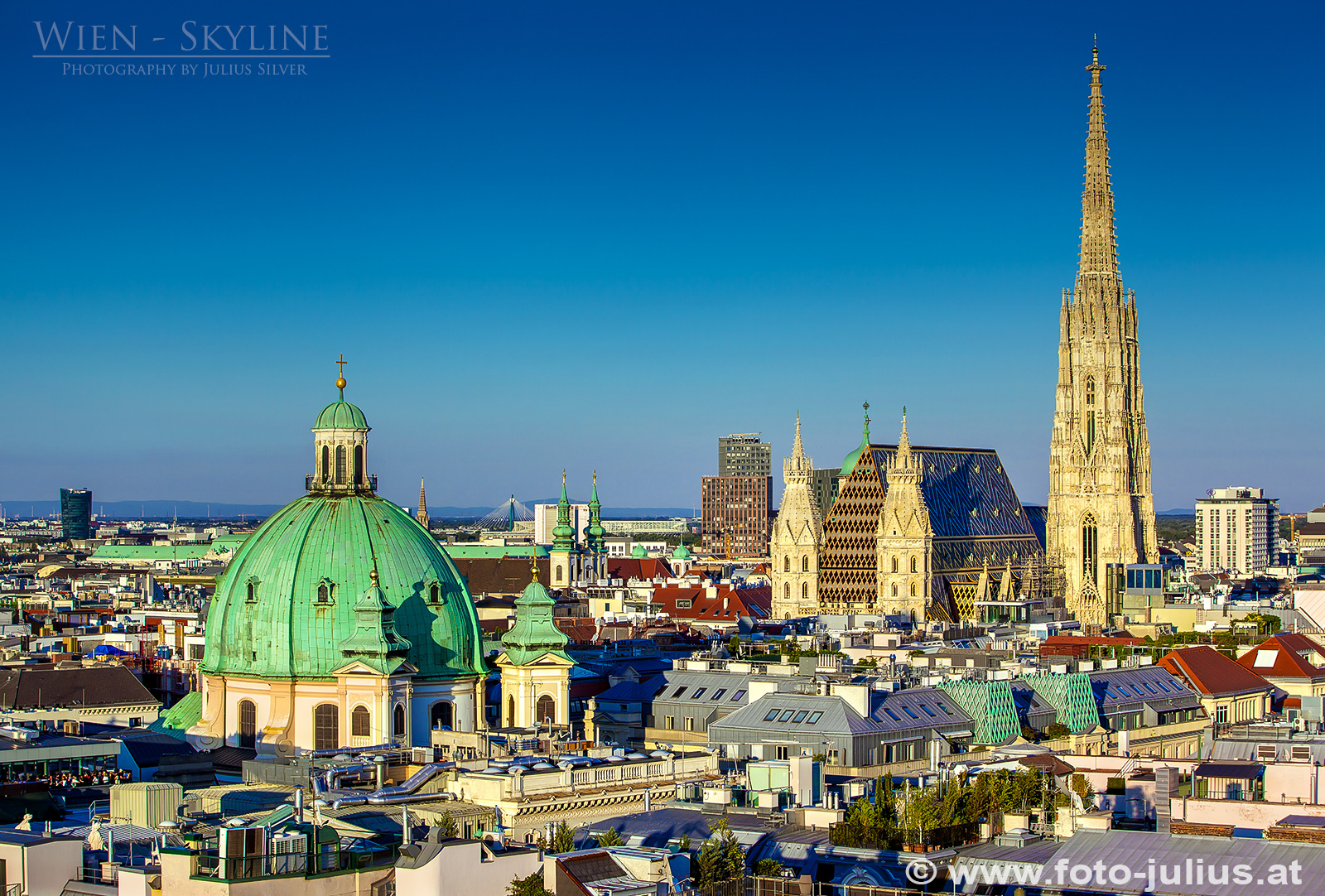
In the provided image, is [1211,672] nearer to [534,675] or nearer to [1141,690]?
[1141,690]

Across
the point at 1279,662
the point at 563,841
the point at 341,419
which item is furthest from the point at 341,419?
the point at 1279,662

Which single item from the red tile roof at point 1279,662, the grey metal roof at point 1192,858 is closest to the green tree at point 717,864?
the grey metal roof at point 1192,858

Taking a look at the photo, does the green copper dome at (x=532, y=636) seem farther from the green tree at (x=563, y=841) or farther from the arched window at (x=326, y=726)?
the green tree at (x=563, y=841)

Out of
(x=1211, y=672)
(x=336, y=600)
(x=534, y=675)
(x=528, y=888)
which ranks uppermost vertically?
(x=336, y=600)

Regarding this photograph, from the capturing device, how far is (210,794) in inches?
2625

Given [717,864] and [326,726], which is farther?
[326,726]

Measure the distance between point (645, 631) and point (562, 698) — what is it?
87.3 metres

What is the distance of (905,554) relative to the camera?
19700 centimetres

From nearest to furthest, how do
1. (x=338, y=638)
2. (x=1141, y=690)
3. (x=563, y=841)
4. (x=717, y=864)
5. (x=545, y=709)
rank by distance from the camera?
(x=717, y=864)
(x=563, y=841)
(x=338, y=638)
(x=545, y=709)
(x=1141, y=690)

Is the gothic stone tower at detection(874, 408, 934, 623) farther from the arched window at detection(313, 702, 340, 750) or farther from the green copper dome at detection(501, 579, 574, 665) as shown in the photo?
the arched window at detection(313, 702, 340, 750)

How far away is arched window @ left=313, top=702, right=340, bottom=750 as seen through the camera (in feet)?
274

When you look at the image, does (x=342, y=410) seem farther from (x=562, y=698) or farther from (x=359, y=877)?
(x=359, y=877)

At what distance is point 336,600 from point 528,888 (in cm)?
4499

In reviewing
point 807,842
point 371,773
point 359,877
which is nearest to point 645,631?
point 371,773
